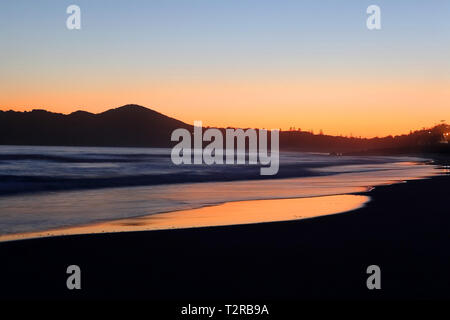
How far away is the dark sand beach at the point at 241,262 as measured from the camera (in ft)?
23.6

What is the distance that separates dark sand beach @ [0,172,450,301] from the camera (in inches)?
284

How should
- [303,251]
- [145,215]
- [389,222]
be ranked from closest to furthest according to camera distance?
[303,251], [389,222], [145,215]

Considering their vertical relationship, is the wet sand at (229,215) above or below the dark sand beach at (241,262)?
below

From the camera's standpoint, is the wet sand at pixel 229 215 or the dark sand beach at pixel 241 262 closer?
the dark sand beach at pixel 241 262

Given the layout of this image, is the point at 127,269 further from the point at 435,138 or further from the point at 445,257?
the point at 435,138

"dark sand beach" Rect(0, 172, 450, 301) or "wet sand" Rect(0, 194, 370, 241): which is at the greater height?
"dark sand beach" Rect(0, 172, 450, 301)

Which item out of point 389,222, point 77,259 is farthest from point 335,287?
point 389,222

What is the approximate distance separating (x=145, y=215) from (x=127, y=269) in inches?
300

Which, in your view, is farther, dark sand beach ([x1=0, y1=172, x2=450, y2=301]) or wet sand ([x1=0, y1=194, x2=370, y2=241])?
wet sand ([x1=0, y1=194, x2=370, y2=241])

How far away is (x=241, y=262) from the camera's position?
29.0 ft

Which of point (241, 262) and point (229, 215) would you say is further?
point (229, 215)

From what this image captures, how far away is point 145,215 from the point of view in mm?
15914

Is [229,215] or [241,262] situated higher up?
[241,262]
